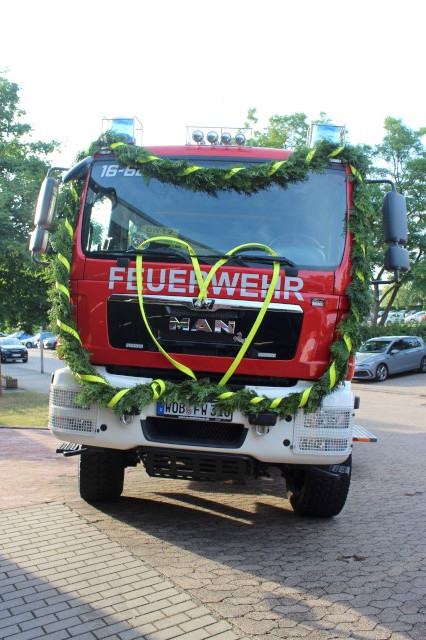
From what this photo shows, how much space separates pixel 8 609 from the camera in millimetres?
3613

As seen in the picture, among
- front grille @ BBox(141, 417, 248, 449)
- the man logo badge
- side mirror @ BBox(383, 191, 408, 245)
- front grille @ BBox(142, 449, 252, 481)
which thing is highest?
side mirror @ BBox(383, 191, 408, 245)

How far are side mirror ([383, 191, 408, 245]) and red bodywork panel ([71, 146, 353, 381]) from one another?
1.40 ft

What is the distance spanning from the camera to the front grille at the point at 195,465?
15.3ft

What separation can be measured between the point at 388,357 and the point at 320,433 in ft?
67.5

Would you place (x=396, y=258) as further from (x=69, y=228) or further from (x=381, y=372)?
(x=381, y=372)

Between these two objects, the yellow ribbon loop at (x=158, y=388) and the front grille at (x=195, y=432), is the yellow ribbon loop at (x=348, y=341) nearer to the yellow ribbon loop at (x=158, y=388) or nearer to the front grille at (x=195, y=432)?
the front grille at (x=195, y=432)

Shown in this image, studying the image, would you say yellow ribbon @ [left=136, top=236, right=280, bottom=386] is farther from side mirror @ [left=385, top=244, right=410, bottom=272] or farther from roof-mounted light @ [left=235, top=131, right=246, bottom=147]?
roof-mounted light @ [left=235, top=131, right=246, bottom=147]

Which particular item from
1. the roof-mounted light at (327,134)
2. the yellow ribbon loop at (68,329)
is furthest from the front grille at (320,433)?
the roof-mounted light at (327,134)

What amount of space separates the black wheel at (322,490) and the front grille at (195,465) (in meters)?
0.73

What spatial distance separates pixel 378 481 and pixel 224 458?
358 centimetres

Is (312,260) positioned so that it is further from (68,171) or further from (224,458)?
(68,171)

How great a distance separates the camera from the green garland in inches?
182

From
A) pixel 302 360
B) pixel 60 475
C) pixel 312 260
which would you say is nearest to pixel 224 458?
pixel 302 360

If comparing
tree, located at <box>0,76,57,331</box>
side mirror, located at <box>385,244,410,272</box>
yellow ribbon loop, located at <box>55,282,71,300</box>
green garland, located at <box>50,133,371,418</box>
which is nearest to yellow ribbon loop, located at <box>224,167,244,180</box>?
green garland, located at <box>50,133,371,418</box>
